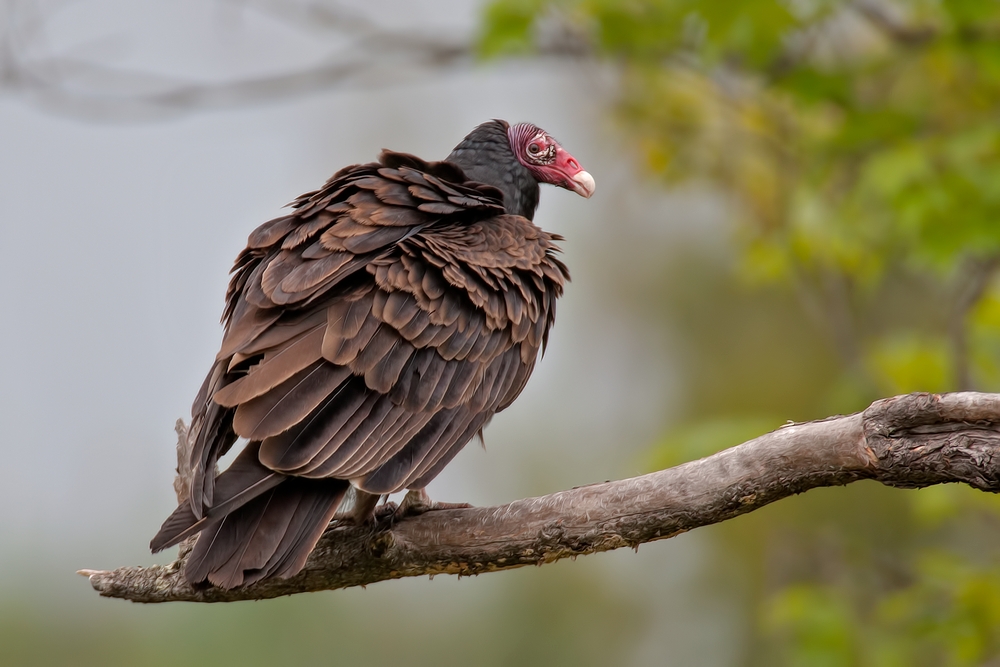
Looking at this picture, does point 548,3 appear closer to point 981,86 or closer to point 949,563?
point 981,86

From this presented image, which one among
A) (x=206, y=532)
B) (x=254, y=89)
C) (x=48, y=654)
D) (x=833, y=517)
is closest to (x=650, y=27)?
(x=254, y=89)

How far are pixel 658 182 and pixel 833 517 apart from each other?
3.50 meters

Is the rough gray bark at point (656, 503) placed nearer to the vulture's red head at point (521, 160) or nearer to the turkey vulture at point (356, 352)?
the turkey vulture at point (356, 352)

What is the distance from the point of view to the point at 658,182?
5.91m

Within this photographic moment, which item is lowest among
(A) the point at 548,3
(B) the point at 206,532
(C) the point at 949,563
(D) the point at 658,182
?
(C) the point at 949,563

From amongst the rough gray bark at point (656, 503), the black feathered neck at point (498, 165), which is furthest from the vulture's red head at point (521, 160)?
the rough gray bark at point (656, 503)

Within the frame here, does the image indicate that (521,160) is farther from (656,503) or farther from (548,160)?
(656,503)

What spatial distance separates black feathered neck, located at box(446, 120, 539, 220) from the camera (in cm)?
380

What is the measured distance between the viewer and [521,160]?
391 centimetres

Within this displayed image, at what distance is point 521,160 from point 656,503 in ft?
6.11

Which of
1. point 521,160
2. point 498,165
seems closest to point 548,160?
point 521,160

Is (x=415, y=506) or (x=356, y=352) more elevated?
(x=356, y=352)

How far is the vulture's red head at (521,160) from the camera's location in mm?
3846

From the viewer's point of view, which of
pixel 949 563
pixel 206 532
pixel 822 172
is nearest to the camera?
pixel 206 532
